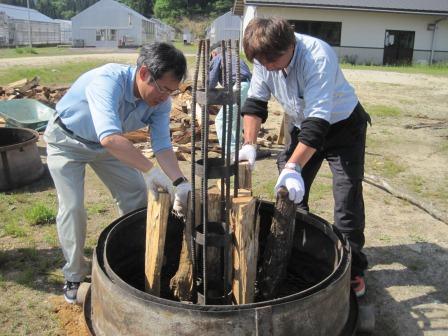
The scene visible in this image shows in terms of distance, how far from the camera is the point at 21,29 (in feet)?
143

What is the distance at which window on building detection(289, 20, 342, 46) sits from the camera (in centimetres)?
2592

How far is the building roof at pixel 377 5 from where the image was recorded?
81.4 ft

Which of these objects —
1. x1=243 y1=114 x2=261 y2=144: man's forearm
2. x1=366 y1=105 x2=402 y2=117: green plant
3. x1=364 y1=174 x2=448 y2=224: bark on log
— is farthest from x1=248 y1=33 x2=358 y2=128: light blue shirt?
x1=366 y1=105 x2=402 y2=117: green plant

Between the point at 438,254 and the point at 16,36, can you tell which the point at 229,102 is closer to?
the point at 438,254

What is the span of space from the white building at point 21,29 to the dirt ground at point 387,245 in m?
38.5

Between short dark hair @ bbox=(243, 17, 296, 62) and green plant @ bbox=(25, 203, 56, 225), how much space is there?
2.94 meters

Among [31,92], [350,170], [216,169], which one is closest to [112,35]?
[31,92]

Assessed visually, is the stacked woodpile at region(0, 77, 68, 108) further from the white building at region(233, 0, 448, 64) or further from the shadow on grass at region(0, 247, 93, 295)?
the white building at region(233, 0, 448, 64)

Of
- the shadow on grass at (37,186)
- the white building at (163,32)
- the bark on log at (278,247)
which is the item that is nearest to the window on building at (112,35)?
the white building at (163,32)

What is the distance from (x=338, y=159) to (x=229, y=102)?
1359mm

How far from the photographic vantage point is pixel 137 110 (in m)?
2.90

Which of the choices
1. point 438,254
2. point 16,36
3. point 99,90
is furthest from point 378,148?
point 16,36

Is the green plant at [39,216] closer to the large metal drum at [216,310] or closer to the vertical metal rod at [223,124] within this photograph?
the large metal drum at [216,310]

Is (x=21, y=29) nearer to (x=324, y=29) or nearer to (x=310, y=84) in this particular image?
(x=324, y=29)
